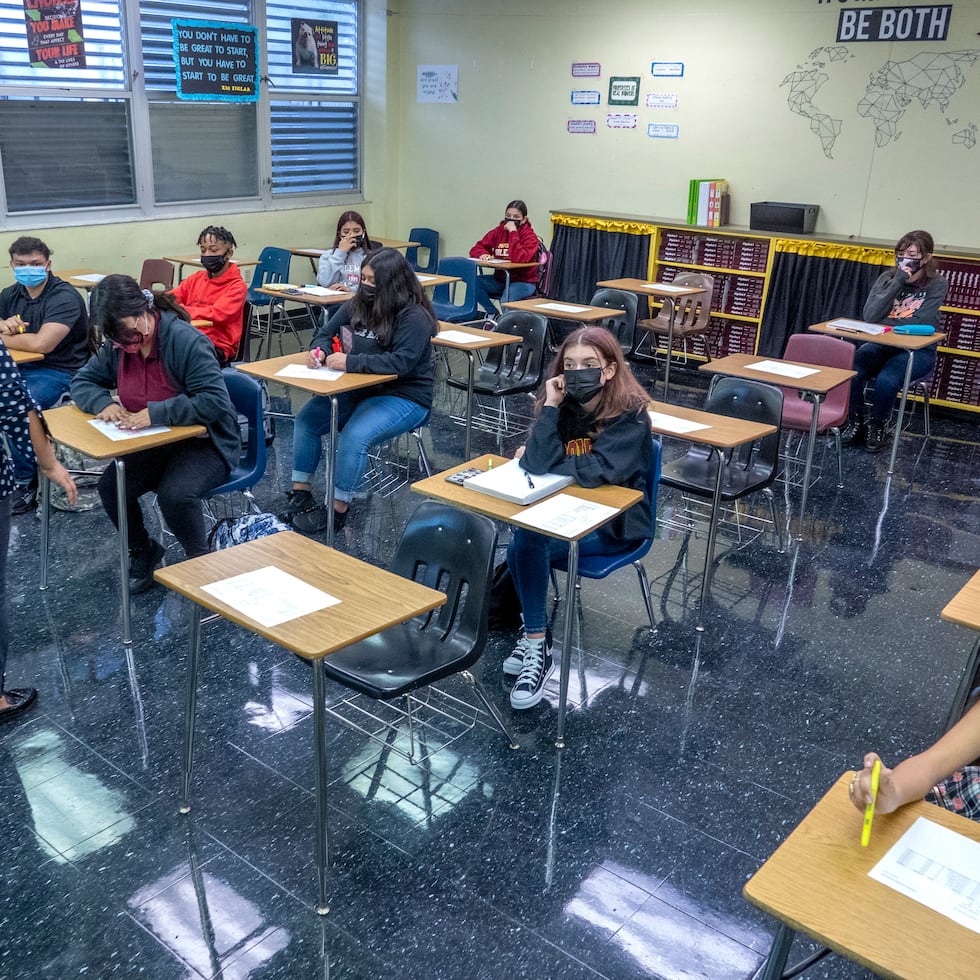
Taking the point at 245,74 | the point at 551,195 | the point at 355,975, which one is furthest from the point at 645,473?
the point at 245,74

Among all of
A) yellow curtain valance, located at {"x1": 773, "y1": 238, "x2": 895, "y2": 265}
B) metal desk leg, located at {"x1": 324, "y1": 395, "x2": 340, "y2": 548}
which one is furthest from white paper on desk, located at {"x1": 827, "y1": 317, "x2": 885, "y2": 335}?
metal desk leg, located at {"x1": 324, "y1": 395, "x2": 340, "y2": 548}

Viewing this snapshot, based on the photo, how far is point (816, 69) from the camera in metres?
6.52

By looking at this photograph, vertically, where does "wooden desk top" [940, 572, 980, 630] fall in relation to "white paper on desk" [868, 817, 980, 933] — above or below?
below

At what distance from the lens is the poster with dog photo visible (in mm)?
7961

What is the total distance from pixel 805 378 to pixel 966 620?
230 cm

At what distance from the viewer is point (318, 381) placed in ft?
12.8

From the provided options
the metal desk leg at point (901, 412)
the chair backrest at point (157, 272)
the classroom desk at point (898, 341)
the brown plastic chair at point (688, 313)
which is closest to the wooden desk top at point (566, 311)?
the brown plastic chair at point (688, 313)

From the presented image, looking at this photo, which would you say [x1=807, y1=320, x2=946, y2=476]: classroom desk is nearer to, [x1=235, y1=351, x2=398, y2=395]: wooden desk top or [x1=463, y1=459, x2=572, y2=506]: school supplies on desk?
[x1=235, y1=351, x2=398, y2=395]: wooden desk top

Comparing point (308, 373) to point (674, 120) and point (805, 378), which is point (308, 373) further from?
point (674, 120)

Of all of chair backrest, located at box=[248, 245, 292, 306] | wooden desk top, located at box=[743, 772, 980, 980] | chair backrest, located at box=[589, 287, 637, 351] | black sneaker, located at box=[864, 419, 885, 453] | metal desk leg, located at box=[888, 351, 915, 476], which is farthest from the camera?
chair backrest, located at box=[248, 245, 292, 306]

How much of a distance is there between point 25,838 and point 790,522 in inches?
136

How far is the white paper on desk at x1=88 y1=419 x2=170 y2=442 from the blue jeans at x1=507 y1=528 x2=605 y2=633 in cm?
130

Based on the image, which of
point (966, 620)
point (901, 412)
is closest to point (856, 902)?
point (966, 620)

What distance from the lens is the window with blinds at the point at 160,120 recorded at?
648 cm
